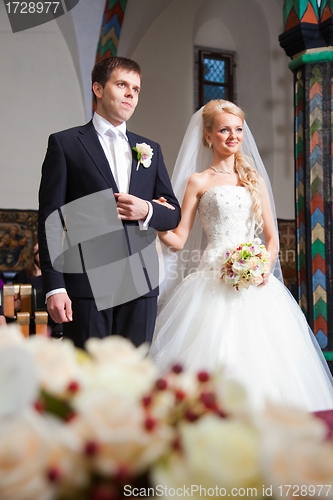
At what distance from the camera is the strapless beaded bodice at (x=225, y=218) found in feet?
13.6

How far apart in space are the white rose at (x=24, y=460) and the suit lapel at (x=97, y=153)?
98.8 inches

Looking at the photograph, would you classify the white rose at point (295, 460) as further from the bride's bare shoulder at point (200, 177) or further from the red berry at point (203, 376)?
the bride's bare shoulder at point (200, 177)

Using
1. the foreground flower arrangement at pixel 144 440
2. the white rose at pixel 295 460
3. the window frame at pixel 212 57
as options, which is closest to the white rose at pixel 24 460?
the foreground flower arrangement at pixel 144 440

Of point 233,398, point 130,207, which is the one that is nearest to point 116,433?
point 233,398

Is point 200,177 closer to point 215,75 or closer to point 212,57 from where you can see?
point 215,75

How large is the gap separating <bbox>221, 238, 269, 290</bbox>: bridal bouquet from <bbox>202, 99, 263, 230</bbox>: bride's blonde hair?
1.36ft

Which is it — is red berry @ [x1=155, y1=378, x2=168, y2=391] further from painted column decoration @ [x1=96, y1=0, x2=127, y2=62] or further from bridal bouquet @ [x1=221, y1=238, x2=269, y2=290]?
painted column decoration @ [x1=96, y1=0, x2=127, y2=62]

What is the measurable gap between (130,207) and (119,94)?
24.6 inches

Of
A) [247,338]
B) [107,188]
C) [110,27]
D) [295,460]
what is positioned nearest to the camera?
[295,460]

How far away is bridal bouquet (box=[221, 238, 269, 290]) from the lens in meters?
3.80

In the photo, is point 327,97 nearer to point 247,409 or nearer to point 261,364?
point 261,364

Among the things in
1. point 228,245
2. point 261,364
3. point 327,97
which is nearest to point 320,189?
point 327,97

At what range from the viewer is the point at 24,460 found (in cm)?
58

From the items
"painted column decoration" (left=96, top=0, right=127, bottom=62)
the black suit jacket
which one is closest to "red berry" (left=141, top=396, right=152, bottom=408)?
the black suit jacket
